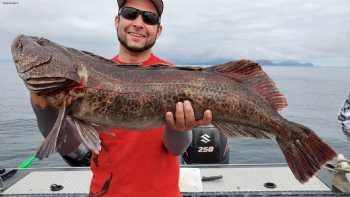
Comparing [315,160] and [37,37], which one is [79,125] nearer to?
[37,37]

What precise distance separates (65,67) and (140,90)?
28.8 inches

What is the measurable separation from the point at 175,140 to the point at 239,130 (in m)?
0.68

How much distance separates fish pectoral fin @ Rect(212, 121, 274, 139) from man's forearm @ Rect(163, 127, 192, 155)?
1.22 feet

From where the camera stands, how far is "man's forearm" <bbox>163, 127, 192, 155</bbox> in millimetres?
3766

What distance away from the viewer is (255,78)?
150 inches

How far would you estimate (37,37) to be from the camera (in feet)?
11.1

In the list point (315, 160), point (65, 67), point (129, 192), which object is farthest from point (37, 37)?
Answer: point (315, 160)

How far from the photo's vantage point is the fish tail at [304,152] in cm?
364

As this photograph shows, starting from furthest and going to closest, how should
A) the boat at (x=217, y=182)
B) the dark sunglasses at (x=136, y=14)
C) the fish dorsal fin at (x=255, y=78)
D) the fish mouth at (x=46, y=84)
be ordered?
the boat at (x=217, y=182) → the dark sunglasses at (x=136, y=14) → the fish dorsal fin at (x=255, y=78) → the fish mouth at (x=46, y=84)

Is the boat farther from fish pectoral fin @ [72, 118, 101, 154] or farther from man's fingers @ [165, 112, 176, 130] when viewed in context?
fish pectoral fin @ [72, 118, 101, 154]

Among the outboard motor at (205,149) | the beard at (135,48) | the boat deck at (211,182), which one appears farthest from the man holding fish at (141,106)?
the outboard motor at (205,149)

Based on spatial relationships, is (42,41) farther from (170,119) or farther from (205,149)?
(205,149)

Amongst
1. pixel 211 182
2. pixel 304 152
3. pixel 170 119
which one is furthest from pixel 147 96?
pixel 211 182

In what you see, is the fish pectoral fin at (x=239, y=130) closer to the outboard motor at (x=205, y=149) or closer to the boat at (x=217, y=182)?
the boat at (x=217, y=182)
